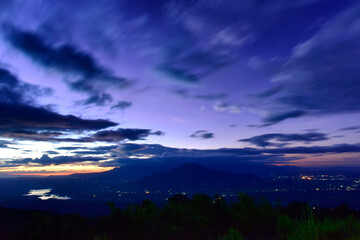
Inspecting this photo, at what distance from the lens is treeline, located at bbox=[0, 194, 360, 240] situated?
276 inches

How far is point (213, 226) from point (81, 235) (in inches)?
193

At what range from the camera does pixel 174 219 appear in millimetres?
8727

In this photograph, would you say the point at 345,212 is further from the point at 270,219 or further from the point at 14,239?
the point at 14,239

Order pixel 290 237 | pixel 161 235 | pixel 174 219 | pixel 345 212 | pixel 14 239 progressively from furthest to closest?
1. pixel 345 212
2. pixel 174 219
3. pixel 161 235
4. pixel 14 239
5. pixel 290 237

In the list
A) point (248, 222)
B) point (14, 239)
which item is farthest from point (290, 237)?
point (14, 239)

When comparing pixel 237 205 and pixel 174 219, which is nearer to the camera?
pixel 174 219

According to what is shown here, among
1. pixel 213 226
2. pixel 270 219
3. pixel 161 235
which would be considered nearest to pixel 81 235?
pixel 161 235

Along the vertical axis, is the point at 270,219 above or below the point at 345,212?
above

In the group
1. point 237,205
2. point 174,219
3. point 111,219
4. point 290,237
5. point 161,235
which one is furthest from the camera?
point 237,205

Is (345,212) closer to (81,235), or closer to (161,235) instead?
(161,235)

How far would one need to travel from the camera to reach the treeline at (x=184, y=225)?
23.0ft

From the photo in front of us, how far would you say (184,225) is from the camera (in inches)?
328

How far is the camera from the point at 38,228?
281 inches

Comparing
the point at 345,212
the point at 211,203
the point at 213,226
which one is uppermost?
the point at 211,203
